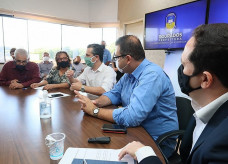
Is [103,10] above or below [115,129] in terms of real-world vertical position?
above

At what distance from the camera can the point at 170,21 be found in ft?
9.35

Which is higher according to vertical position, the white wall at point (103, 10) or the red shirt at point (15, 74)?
the white wall at point (103, 10)

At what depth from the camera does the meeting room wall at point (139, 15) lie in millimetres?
3732

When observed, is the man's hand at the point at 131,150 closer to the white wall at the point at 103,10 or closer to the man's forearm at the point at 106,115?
the man's forearm at the point at 106,115

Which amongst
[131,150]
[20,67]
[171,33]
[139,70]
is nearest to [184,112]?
[139,70]

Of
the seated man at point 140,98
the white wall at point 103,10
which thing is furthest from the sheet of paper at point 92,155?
the white wall at point 103,10

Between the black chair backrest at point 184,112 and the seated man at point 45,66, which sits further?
the seated man at point 45,66

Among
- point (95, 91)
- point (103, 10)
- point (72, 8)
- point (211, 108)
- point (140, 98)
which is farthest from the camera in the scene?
point (103, 10)

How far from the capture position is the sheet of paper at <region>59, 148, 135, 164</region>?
77 cm

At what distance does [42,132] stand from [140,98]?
0.65 m

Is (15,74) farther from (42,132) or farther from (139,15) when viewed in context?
(139,15)

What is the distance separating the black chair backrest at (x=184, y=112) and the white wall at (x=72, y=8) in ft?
16.4

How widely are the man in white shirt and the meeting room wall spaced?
301 cm

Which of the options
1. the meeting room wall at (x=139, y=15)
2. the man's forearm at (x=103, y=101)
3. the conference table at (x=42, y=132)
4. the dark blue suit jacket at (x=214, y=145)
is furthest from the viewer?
the meeting room wall at (x=139, y=15)
